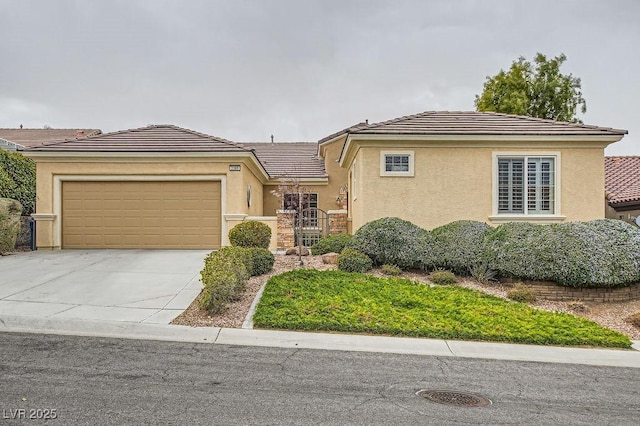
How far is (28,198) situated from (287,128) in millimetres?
25103

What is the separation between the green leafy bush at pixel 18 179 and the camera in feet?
49.9

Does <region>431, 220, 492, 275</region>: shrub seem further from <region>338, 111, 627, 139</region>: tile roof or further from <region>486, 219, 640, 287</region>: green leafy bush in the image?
<region>338, 111, 627, 139</region>: tile roof

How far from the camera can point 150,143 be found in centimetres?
1566

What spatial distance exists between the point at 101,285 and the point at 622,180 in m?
20.1

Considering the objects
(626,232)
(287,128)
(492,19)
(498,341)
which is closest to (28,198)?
(498,341)

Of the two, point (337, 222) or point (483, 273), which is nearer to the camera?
point (483, 273)

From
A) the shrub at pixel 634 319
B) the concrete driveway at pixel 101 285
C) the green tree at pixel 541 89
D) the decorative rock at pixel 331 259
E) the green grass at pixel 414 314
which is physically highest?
the green tree at pixel 541 89

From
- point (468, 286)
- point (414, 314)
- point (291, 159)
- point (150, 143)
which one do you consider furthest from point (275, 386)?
point (291, 159)

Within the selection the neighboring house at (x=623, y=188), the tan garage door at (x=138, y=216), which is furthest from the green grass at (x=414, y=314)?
the neighboring house at (x=623, y=188)

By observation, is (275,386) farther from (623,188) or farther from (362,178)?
(623,188)

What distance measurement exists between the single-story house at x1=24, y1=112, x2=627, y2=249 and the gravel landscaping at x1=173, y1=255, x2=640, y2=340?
10.7 ft

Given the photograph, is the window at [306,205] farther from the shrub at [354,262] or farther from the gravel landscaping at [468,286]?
the shrub at [354,262]

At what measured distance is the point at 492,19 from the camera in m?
15.1

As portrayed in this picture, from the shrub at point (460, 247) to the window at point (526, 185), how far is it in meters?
2.96
